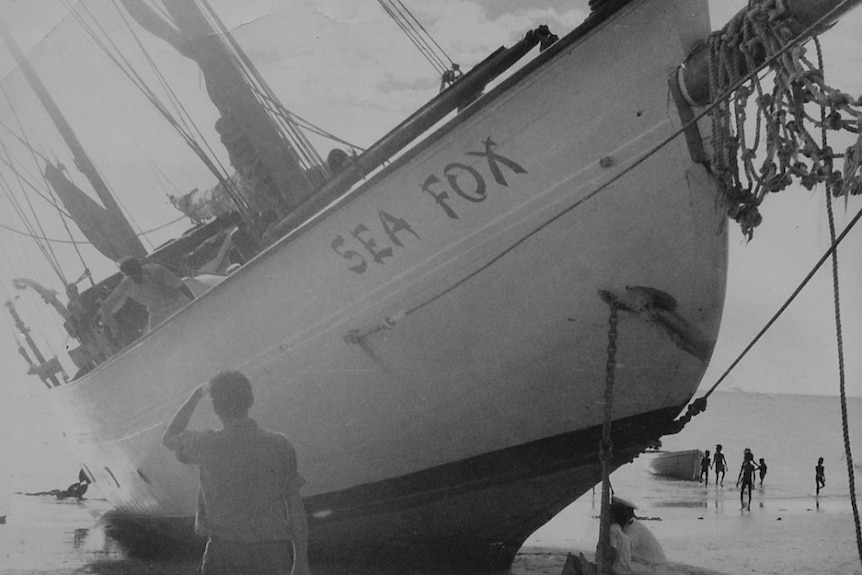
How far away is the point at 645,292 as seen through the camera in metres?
5.08

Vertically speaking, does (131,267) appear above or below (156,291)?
above

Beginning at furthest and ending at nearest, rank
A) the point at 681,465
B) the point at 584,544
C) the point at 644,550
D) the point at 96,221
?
1. the point at 681,465
2. the point at 96,221
3. the point at 584,544
4. the point at 644,550

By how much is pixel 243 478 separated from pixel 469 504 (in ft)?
10.3

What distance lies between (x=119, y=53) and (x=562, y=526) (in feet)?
26.6

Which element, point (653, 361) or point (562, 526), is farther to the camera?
point (562, 526)

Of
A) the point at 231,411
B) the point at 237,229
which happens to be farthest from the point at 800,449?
the point at 231,411

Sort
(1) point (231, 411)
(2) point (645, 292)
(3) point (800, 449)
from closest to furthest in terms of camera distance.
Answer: (1) point (231, 411) → (2) point (645, 292) → (3) point (800, 449)

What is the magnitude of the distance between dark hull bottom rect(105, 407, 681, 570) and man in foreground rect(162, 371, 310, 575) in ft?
9.19

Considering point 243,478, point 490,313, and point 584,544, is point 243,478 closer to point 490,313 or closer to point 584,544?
point 490,313

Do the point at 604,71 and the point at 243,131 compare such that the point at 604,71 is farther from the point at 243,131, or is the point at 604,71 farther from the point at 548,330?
the point at 243,131

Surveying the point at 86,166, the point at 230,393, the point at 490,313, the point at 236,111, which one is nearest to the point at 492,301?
the point at 490,313

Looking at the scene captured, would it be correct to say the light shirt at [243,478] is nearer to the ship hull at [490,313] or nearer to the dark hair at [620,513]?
the ship hull at [490,313]

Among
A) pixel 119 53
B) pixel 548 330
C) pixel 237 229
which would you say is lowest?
pixel 548 330

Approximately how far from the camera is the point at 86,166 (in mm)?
12477
